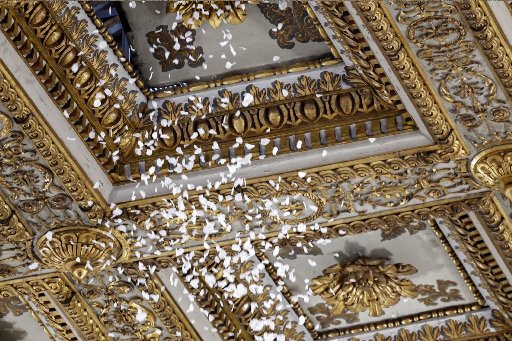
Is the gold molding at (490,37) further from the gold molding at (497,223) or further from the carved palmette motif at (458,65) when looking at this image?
the gold molding at (497,223)

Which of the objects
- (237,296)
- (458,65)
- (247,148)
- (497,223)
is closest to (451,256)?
(497,223)

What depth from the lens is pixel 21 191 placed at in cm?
680

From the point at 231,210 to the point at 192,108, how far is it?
0.59m

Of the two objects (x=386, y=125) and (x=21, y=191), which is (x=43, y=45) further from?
(x=386, y=125)

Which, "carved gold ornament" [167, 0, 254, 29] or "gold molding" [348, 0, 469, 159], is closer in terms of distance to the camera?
"gold molding" [348, 0, 469, 159]

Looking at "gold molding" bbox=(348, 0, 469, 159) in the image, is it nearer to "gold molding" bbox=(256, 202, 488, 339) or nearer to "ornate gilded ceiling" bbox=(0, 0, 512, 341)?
"ornate gilded ceiling" bbox=(0, 0, 512, 341)

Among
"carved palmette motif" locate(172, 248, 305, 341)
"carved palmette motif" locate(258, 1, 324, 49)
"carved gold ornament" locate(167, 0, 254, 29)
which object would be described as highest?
"carved gold ornament" locate(167, 0, 254, 29)

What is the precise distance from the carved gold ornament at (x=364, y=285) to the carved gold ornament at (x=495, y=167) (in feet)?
3.52

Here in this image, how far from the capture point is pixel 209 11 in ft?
21.2

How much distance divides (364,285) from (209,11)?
78.7 inches

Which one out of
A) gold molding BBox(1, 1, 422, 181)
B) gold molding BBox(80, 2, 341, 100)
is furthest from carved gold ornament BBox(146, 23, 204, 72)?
gold molding BBox(1, 1, 422, 181)

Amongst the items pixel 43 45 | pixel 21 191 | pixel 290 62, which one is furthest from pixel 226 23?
pixel 21 191

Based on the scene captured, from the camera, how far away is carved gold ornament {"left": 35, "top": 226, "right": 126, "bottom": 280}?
6961mm

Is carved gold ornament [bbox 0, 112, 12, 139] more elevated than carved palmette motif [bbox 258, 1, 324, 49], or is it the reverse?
carved palmette motif [bbox 258, 1, 324, 49]
